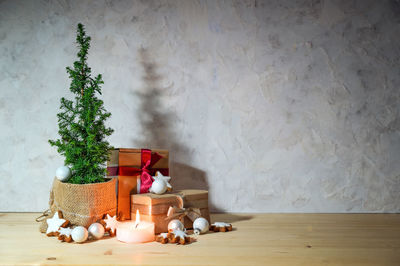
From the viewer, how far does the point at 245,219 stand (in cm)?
138

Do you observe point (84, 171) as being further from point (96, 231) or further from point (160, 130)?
point (160, 130)

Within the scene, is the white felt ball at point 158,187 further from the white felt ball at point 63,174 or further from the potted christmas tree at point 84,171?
the white felt ball at point 63,174

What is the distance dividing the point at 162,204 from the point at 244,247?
33 cm

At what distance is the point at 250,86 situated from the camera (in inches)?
60.6

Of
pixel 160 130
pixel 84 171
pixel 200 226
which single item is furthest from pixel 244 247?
pixel 160 130

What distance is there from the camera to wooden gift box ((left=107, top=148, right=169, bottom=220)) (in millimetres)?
1257

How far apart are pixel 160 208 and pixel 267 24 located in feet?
3.21

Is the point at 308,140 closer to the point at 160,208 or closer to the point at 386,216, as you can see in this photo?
the point at 386,216

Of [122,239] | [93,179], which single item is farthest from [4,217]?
[122,239]

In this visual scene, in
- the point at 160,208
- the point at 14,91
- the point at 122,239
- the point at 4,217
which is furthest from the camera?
the point at 14,91

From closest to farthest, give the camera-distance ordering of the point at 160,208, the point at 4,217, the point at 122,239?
the point at 122,239, the point at 160,208, the point at 4,217

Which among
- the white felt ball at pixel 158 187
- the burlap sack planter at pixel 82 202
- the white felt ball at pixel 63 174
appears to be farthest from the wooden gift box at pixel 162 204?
the white felt ball at pixel 63 174

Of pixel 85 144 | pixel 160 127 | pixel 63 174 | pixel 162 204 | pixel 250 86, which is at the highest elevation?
pixel 250 86

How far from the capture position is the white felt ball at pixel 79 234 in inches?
39.8
